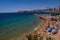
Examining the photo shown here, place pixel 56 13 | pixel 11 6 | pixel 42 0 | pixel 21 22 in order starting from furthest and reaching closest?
pixel 56 13 < pixel 42 0 < pixel 21 22 < pixel 11 6

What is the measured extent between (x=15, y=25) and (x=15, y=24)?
21mm

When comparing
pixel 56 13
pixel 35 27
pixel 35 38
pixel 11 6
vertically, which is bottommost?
pixel 35 38

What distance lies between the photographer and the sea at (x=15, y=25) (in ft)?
6.60

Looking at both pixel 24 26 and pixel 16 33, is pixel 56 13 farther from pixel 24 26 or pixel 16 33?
pixel 16 33

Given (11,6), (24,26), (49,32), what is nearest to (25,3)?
(11,6)

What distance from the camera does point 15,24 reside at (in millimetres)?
2135

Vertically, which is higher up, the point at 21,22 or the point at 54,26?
the point at 21,22

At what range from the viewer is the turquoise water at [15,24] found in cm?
201

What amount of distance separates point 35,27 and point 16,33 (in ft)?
1.29

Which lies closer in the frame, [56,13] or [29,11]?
[29,11]

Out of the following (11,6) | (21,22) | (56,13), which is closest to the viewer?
(11,6)

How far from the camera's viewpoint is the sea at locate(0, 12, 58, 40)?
6.60 ft

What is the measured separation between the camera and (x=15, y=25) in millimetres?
2123

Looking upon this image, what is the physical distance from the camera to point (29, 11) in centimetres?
225
